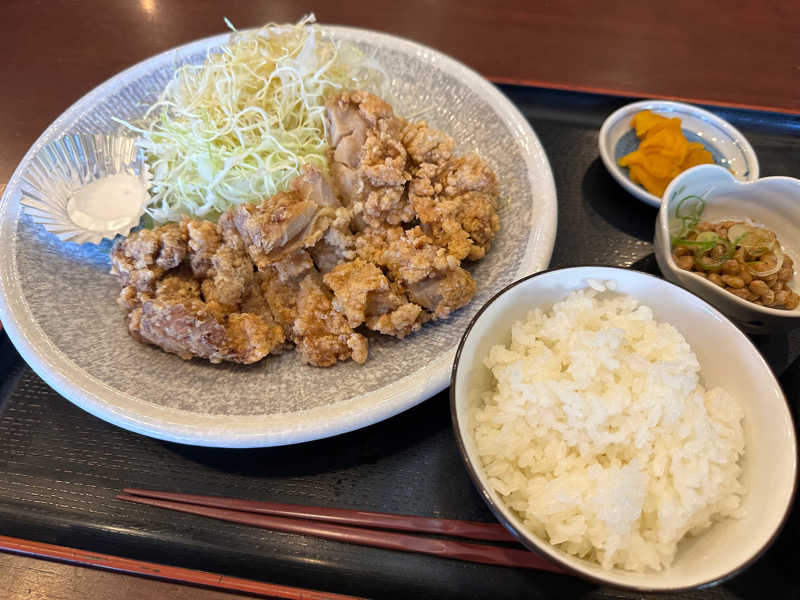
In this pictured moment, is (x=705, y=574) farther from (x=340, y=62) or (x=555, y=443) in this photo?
(x=340, y=62)

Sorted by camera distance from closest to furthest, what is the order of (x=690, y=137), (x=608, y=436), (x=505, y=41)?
(x=608, y=436) → (x=690, y=137) → (x=505, y=41)

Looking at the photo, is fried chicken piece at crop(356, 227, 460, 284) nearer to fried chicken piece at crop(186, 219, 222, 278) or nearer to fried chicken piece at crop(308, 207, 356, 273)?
fried chicken piece at crop(308, 207, 356, 273)

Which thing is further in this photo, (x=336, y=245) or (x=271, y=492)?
(x=336, y=245)

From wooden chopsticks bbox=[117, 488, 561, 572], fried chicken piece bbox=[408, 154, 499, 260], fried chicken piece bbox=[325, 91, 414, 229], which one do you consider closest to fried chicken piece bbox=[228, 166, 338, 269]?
fried chicken piece bbox=[325, 91, 414, 229]

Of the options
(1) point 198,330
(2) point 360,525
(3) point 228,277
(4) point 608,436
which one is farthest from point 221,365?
(4) point 608,436

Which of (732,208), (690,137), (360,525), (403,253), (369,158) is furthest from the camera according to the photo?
(690,137)

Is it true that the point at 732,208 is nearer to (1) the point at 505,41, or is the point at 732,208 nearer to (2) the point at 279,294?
(1) the point at 505,41

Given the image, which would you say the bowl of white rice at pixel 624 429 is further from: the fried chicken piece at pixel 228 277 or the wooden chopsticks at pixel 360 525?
the fried chicken piece at pixel 228 277
